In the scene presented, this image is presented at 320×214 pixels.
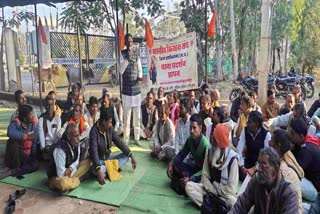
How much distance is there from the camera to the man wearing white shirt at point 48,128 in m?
4.39

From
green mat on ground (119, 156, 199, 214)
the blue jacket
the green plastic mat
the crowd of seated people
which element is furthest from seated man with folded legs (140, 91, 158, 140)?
the blue jacket

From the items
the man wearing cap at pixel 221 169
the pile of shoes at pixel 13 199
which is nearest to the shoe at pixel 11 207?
the pile of shoes at pixel 13 199

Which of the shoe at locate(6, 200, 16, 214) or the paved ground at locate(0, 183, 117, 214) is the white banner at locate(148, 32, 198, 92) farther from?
the shoe at locate(6, 200, 16, 214)

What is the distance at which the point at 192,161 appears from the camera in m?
3.86

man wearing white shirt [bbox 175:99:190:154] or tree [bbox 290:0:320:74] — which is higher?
tree [bbox 290:0:320:74]

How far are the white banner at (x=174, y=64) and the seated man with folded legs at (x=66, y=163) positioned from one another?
8.68ft

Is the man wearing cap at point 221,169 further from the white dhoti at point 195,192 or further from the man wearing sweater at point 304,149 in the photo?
the man wearing sweater at point 304,149

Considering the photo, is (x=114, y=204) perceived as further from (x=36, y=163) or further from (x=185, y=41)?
(x=185, y=41)

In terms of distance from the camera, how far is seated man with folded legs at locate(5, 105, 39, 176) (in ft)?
13.6

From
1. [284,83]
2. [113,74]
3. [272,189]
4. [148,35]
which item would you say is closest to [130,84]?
[148,35]

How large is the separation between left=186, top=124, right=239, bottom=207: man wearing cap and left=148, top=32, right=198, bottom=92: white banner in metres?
2.71

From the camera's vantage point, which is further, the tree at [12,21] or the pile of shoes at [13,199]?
the tree at [12,21]

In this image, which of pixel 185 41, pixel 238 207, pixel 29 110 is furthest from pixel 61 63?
pixel 238 207

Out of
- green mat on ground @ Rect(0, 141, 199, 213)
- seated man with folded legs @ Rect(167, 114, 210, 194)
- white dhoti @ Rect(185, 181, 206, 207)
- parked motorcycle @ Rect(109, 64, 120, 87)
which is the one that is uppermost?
parked motorcycle @ Rect(109, 64, 120, 87)
